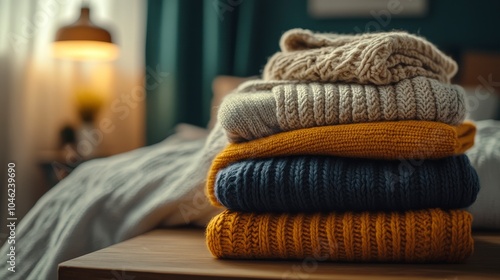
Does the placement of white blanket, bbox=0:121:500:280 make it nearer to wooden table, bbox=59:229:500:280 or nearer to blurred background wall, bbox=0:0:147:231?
wooden table, bbox=59:229:500:280

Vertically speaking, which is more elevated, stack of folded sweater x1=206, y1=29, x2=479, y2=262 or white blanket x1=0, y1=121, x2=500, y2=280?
stack of folded sweater x1=206, y1=29, x2=479, y2=262

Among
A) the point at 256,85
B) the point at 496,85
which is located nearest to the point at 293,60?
the point at 256,85

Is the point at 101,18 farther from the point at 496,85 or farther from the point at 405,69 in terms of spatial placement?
the point at 405,69

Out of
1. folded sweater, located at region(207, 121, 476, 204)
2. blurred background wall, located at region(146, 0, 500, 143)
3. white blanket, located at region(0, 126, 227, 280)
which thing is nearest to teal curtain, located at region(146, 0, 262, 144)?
blurred background wall, located at region(146, 0, 500, 143)

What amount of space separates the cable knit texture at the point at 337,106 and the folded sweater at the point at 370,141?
1 centimetres

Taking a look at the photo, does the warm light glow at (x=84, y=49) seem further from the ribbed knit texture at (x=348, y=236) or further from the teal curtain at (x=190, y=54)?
the ribbed knit texture at (x=348, y=236)

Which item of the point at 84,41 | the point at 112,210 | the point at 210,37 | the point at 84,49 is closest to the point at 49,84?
the point at 84,49

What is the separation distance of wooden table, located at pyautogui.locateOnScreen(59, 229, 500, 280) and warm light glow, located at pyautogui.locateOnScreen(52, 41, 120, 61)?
205 cm

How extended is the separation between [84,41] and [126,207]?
68.3 inches

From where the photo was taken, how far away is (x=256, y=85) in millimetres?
847

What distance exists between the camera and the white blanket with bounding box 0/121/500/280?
38.6 inches

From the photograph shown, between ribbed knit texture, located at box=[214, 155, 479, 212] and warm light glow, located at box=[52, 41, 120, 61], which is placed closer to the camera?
ribbed knit texture, located at box=[214, 155, 479, 212]

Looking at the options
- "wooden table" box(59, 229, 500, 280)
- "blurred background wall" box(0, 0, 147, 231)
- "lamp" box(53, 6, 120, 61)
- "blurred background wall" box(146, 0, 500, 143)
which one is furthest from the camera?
"blurred background wall" box(0, 0, 147, 231)

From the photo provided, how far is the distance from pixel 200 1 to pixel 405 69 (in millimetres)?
2438
